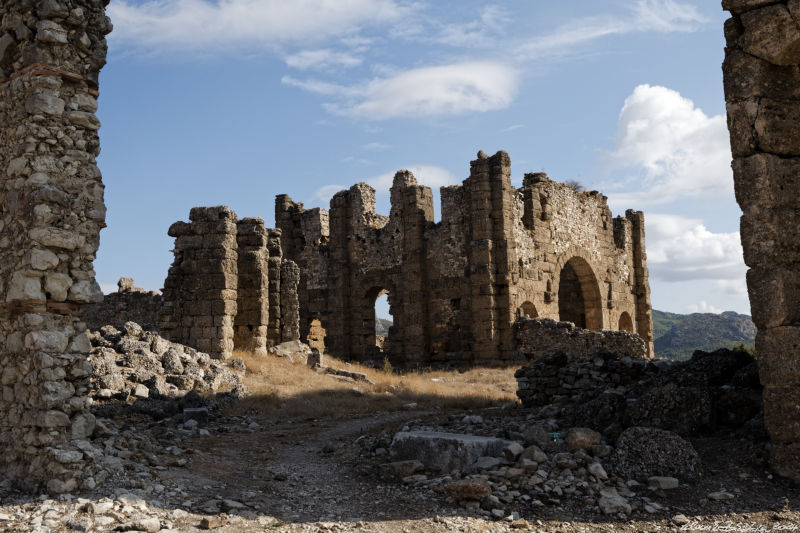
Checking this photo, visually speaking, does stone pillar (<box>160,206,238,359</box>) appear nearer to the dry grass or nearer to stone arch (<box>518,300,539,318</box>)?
the dry grass

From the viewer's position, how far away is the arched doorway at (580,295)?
25438mm

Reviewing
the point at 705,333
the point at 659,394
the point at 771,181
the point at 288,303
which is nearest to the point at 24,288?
the point at 659,394

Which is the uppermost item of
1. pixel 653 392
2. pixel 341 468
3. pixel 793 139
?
pixel 793 139

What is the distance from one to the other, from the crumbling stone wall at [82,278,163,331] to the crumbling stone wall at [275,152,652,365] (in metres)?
5.35

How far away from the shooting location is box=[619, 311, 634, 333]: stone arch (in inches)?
1092

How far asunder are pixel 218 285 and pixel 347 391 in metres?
4.32

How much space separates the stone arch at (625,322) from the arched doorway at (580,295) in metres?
1.98

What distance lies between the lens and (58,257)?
260 inches

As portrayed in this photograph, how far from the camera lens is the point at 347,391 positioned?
1448cm

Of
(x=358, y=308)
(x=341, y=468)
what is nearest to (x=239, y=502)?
(x=341, y=468)

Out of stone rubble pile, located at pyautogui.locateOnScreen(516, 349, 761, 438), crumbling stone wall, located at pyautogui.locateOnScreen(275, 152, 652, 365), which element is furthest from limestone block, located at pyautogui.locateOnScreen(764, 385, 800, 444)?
crumbling stone wall, located at pyautogui.locateOnScreen(275, 152, 652, 365)

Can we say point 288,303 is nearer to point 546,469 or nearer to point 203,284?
point 203,284

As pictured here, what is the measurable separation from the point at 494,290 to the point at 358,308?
618cm

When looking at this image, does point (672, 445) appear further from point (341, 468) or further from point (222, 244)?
point (222, 244)
